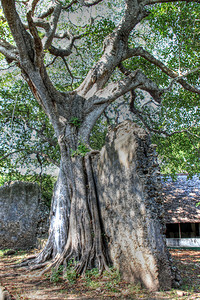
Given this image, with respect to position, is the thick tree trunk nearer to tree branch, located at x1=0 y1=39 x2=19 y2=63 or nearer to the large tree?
the large tree

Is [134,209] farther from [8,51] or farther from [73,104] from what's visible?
[8,51]

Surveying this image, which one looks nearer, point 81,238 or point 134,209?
point 134,209

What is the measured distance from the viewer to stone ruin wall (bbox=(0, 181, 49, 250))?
29.3 ft

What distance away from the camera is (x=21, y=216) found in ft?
30.6

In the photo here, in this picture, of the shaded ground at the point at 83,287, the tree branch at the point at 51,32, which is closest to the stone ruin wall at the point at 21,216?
the shaded ground at the point at 83,287

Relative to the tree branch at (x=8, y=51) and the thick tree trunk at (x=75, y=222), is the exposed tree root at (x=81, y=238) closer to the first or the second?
the thick tree trunk at (x=75, y=222)

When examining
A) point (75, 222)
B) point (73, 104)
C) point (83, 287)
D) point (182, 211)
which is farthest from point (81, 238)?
point (182, 211)

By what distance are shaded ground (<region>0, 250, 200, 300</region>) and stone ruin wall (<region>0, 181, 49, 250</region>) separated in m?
3.92

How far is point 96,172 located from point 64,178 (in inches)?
39.9

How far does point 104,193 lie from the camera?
17.7 ft

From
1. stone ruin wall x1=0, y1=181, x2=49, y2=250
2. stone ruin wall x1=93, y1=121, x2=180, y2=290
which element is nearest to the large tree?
stone ruin wall x1=93, y1=121, x2=180, y2=290

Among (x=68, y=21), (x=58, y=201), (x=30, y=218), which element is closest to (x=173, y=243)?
(x=30, y=218)

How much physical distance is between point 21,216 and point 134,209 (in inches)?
249

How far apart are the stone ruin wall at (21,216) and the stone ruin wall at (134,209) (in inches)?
197
